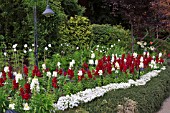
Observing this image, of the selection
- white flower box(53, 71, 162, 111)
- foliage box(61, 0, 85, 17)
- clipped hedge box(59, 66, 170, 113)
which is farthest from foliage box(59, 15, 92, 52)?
white flower box(53, 71, 162, 111)

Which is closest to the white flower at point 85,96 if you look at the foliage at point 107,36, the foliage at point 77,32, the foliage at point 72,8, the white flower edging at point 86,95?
the white flower edging at point 86,95

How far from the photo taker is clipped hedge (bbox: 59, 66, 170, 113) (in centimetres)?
414

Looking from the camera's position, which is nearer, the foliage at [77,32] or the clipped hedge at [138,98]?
the clipped hedge at [138,98]

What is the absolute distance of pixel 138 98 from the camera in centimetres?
485

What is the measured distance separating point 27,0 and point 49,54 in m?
1.58

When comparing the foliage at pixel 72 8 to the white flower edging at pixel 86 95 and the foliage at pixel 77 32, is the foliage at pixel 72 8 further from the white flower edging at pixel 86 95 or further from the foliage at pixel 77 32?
the white flower edging at pixel 86 95

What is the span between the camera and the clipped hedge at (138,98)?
4.14m

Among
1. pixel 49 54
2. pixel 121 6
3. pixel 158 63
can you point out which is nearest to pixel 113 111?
pixel 158 63

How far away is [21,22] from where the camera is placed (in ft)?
29.0

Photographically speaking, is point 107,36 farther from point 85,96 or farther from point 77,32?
point 85,96

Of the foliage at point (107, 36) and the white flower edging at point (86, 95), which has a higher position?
the white flower edging at point (86, 95)

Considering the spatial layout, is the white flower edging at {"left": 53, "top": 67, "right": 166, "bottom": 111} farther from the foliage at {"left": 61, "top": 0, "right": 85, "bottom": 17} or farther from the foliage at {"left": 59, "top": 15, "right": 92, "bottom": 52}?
the foliage at {"left": 61, "top": 0, "right": 85, "bottom": 17}

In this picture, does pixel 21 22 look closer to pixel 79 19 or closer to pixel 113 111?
pixel 79 19

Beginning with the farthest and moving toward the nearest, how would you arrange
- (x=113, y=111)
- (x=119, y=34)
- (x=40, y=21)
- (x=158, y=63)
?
(x=119, y=34) < (x=40, y=21) < (x=158, y=63) < (x=113, y=111)
